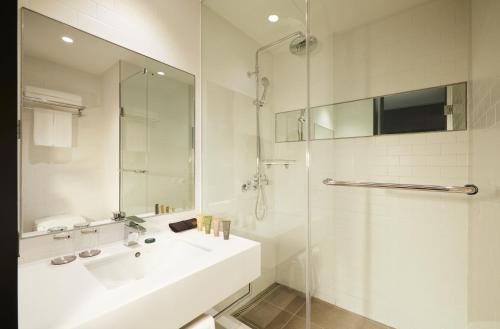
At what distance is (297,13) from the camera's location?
167 centimetres

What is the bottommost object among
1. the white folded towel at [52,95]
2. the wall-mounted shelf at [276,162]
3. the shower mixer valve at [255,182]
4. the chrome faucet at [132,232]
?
the chrome faucet at [132,232]

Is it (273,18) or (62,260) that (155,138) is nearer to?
(62,260)

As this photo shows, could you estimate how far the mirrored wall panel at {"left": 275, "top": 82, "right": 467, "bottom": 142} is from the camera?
60.0 inches

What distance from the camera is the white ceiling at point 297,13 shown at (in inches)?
65.5

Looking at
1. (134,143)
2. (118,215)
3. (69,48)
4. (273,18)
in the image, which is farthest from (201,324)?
(273,18)

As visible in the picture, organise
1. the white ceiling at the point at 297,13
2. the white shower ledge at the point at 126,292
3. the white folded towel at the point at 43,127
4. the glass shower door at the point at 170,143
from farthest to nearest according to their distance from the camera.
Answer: the white ceiling at the point at 297,13, the glass shower door at the point at 170,143, the white folded towel at the point at 43,127, the white shower ledge at the point at 126,292

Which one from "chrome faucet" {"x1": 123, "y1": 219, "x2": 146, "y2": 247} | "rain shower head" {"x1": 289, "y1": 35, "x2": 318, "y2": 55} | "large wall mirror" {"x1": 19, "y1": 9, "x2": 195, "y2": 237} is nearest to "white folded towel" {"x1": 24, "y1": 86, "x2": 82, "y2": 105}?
"large wall mirror" {"x1": 19, "y1": 9, "x2": 195, "y2": 237}

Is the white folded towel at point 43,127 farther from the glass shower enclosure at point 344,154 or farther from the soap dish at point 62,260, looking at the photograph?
the glass shower enclosure at point 344,154

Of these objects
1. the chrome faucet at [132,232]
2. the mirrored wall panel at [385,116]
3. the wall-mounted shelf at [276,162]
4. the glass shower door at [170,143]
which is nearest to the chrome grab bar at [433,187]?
the wall-mounted shelf at [276,162]

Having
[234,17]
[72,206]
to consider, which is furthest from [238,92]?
[72,206]

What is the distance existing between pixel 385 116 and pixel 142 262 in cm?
198

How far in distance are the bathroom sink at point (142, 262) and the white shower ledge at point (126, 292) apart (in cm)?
1

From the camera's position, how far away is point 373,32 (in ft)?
5.85

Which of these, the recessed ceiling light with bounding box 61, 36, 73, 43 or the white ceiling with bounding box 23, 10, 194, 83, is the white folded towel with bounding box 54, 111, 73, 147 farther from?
the recessed ceiling light with bounding box 61, 36, 73, 43
